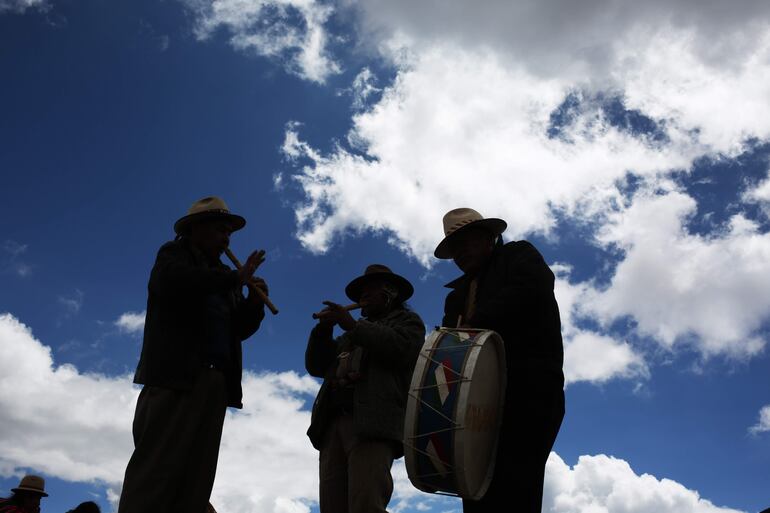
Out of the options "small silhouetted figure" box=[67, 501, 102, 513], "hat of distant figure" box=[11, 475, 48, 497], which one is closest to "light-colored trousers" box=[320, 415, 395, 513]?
"small silhouetted figure" box=[67, 501, 102, 513]

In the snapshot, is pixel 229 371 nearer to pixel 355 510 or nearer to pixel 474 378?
pixel 355 510

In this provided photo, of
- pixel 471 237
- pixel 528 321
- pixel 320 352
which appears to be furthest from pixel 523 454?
pixel 320 352

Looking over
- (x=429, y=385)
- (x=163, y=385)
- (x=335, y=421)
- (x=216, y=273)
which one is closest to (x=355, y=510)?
(x=335, y=421)

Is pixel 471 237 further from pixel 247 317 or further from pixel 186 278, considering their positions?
pixel 186 278

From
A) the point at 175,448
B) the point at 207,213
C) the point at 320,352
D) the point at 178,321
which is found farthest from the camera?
the point at 320,352

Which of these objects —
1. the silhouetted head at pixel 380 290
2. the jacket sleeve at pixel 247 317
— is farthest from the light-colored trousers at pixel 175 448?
the silhouetted head at pixel 380 290

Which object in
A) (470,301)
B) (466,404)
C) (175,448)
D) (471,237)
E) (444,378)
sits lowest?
(175,448)

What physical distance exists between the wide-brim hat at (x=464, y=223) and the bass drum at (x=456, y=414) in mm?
859

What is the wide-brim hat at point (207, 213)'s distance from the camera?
4.84 metres

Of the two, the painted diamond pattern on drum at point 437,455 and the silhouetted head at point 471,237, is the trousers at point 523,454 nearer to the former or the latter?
the painted diamond pattern on drum at point 437,455

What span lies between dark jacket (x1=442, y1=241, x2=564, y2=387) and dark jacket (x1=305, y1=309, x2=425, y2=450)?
0.93 meters

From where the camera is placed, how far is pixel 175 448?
414 cm

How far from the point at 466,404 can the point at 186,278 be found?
194 centimetres

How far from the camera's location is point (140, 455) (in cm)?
410
